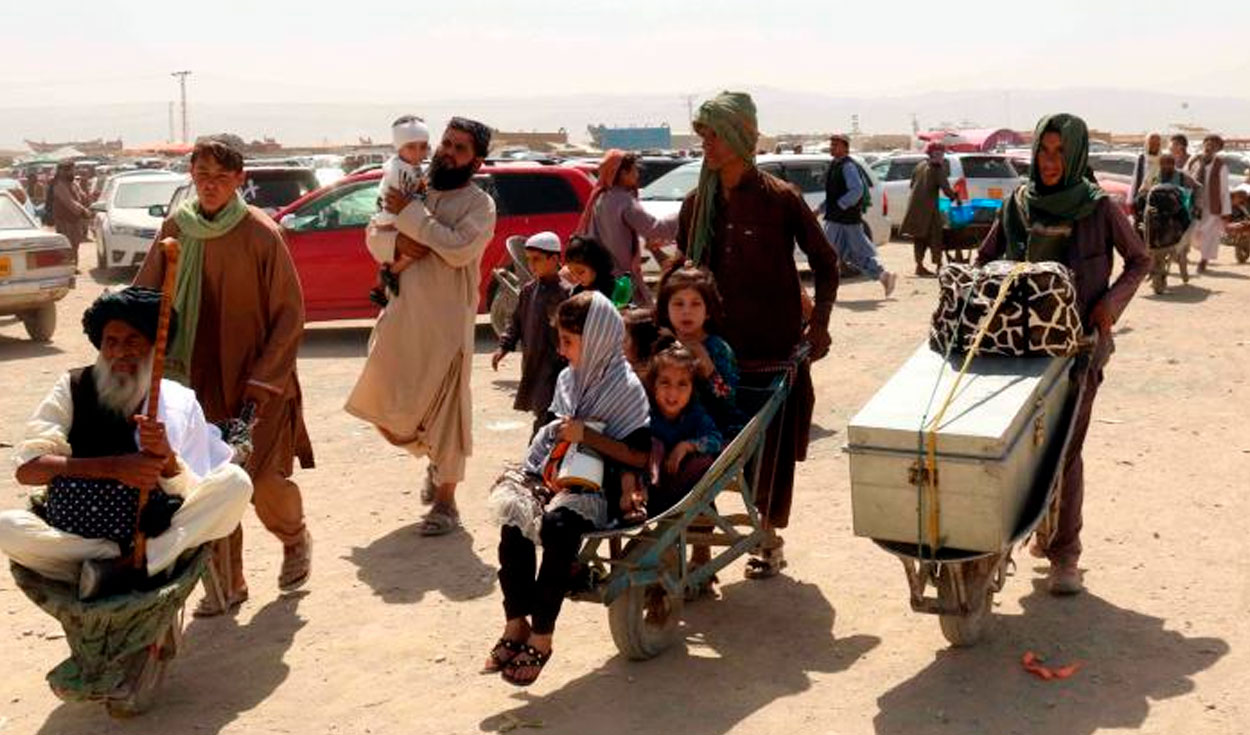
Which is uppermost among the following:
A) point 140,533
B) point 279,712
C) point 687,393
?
point 687,393

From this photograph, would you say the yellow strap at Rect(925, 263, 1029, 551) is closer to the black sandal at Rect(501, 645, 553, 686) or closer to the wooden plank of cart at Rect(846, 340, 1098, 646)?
the wooden plank of cart at Rect(846, 340, 1098, 646)

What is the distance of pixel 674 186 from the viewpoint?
1812 cm

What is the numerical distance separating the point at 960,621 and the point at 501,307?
792 centimetres

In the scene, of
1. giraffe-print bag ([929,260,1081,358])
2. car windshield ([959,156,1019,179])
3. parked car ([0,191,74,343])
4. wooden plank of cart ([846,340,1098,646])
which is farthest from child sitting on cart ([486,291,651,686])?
car windshield ([959,156,1019,179])

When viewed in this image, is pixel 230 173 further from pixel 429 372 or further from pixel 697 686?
pixel 697 686

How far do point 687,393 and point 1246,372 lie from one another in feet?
22.0

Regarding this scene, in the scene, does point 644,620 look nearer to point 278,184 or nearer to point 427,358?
point 427,358

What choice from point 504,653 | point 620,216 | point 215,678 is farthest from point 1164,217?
point 215,678

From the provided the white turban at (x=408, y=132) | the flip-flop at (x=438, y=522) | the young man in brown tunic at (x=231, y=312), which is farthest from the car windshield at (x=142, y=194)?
the young man in brown tunic at (x=231, y=312)

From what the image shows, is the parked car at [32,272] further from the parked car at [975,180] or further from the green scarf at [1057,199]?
the parked car at [975,180]

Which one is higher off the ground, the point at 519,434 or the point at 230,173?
the point at 230,173

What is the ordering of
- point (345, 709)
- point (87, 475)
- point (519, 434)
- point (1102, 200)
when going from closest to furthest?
point (87, 475) < point (345, 709) < point (1102, 200) < point (519, 434)

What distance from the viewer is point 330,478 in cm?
820

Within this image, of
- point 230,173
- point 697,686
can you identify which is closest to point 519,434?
point 230,173
